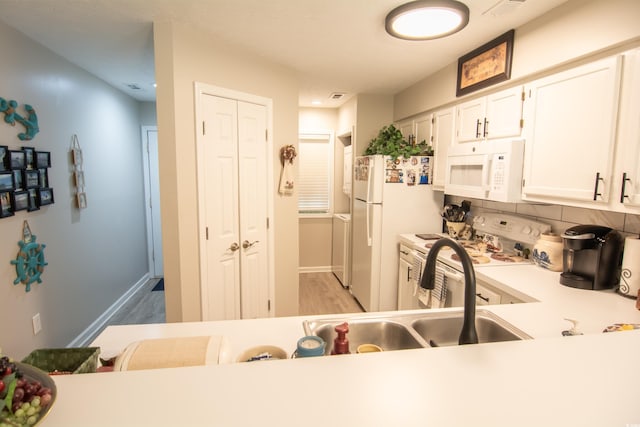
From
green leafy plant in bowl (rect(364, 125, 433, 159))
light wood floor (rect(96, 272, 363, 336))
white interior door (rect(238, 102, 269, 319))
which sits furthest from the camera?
light wood floor (rect(96, 272, 363, 336))

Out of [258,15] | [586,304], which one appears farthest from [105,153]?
[586,304]

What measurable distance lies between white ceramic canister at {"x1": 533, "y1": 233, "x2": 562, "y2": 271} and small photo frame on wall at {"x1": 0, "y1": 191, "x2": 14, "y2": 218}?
137 inches

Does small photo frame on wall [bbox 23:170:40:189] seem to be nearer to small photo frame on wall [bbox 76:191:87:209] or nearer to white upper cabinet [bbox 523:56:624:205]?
small photo frame on wall [bbox 76:191:87:209]

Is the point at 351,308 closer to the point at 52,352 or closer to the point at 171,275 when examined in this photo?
the point at 171,275

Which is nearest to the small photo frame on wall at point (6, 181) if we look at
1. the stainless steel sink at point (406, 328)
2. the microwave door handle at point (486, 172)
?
the stainless steel sink at point (406, 328)

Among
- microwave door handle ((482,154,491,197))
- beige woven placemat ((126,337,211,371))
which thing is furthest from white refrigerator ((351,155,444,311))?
beige woven placemat ((126,337,211,371))

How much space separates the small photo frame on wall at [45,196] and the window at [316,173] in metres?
2.92

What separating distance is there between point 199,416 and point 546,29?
2.51 m

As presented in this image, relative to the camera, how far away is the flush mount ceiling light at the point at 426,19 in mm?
1792

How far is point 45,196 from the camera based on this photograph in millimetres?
2486

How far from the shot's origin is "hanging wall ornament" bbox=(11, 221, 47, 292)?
2.23 m

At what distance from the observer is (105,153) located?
11.3ft

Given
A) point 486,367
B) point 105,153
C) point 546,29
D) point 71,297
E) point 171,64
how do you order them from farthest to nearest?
point 105,153, point 71,297, point 171,64, point 546,29, point 486,367

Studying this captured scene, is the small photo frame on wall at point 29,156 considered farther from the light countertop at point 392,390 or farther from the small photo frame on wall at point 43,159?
the light countertop at point 392,390
